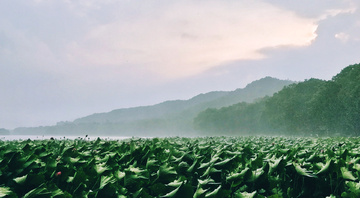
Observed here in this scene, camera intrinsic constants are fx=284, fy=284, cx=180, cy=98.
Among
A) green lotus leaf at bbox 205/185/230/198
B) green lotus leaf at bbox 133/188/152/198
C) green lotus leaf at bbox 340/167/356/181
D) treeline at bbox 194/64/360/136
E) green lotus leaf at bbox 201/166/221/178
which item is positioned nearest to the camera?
green lotus leaf at bbox 205/185/230/198

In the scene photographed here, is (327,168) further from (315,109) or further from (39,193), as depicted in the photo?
(315,109)

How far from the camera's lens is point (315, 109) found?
6550 cm

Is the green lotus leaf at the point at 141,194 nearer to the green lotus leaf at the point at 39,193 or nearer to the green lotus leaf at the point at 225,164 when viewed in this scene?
the green lotus leaf at the point at 39,193

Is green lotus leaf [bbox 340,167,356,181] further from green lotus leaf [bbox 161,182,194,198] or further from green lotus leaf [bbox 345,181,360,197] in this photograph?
green lotus leaf [bbox 161,182,194,198]

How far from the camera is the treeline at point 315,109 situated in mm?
55375

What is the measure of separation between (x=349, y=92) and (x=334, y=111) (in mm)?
7590

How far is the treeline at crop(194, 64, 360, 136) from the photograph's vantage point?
182ft

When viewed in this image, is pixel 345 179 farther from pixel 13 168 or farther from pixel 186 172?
pixel 13 168

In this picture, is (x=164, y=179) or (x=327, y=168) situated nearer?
(x=164, y=179)

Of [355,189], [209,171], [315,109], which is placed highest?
[315,109]

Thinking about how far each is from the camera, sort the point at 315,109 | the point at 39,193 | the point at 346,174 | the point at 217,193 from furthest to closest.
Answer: the point at 315,109, the point at 346,174, the point at 217,193, the point at 39,193

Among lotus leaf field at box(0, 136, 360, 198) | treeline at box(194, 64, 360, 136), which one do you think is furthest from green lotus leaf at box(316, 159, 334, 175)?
treeline at box(194, 64, 360, 136)

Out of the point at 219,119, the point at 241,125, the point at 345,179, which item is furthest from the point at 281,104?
the point at 345,179

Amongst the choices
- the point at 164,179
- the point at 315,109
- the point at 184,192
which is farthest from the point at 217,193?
the point at 315,109
